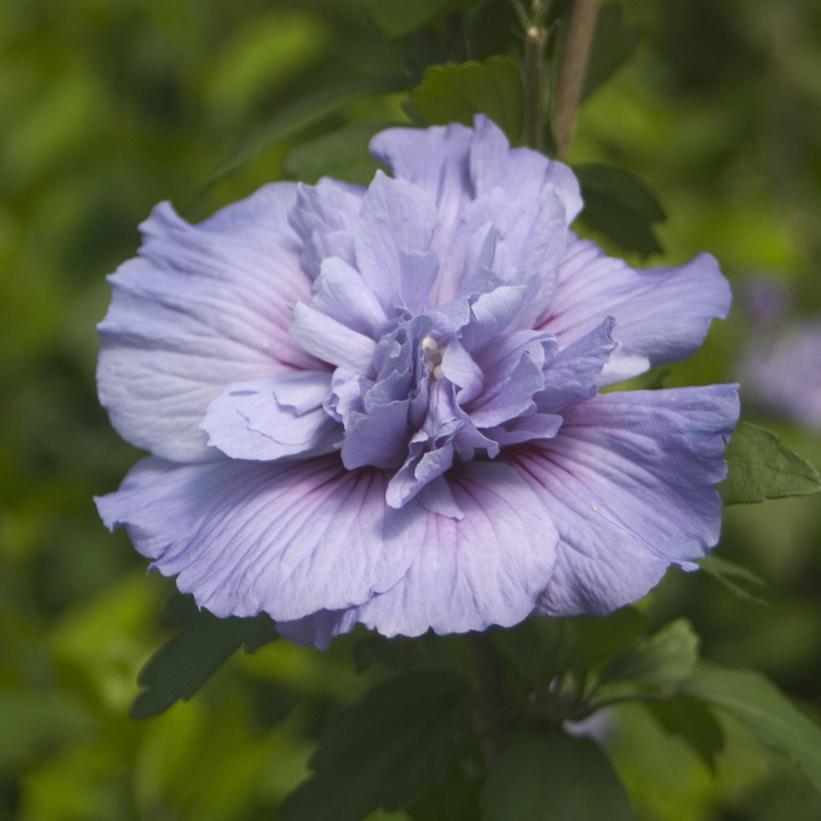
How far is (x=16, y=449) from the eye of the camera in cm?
241

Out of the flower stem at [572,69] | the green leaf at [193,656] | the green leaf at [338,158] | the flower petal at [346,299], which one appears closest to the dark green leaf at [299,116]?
the green leaf at [338,158]

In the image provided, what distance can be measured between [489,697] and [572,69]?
528 millimetres

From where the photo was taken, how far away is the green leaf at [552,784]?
95cm

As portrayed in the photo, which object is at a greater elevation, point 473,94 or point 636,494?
point 473,94

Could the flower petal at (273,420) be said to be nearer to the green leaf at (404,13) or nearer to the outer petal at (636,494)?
the outer petal at (636,494)

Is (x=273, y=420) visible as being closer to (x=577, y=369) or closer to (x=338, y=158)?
(x=577, y=369)

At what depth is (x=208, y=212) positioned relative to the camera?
6.80 ft

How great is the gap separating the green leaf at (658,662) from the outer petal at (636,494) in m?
0.33

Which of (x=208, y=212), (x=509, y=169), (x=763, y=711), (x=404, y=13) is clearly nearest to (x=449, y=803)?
(x=763, y=711)

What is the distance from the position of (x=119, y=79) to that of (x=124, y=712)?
1.77 metres

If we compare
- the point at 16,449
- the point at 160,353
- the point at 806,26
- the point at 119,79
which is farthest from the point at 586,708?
the point at 806,26

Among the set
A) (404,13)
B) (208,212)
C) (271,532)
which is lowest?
Result: (208,212)

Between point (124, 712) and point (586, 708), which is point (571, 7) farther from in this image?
point (124, 712)

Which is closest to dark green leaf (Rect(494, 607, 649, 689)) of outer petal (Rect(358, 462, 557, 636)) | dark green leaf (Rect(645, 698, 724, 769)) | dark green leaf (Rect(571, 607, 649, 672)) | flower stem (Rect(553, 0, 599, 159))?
dark green leaf (Rect(571, 607, 649, 672))
